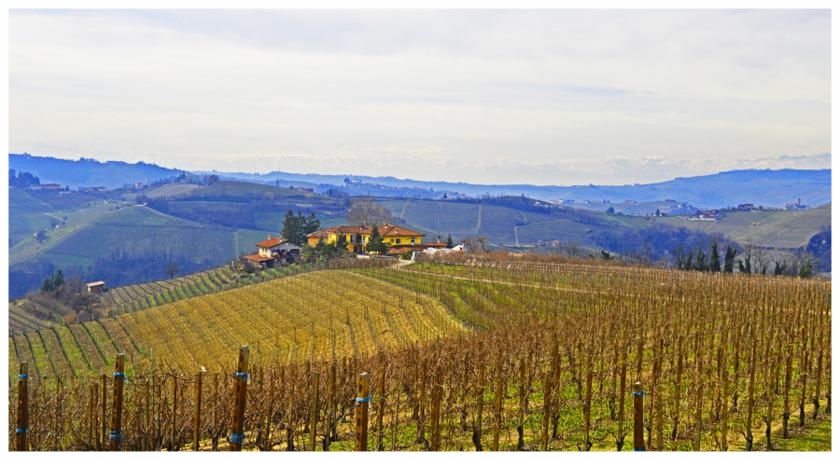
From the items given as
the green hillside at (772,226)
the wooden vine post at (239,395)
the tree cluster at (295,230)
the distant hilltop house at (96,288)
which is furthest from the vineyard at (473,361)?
the green hillside at (772,226)

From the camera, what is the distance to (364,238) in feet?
179

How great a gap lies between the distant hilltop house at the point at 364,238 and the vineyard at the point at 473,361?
12.8 metres

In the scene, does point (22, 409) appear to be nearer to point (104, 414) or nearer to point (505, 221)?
point (104, 414)

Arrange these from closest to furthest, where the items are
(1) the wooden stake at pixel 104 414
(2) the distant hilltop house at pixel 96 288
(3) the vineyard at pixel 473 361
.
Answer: (1) the wooden stake at pixel 104 414 < (3) the vineyard at pixel 473 361 < (2) the distant hilltop house at pixel 96 288

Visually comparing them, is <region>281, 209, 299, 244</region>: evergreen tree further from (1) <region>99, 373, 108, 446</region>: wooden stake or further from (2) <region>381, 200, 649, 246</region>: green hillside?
(2) <region>381, 200, 649, 246</region>: green hillside

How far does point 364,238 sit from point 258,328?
2404 centimetres

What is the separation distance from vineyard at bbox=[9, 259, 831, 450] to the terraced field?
13 centimetres

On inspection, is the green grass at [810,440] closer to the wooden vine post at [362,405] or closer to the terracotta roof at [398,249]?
the wooden vine post at [362,405]

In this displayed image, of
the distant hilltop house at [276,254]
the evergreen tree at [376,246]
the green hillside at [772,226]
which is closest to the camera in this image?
the evergreen tree at [376,246]

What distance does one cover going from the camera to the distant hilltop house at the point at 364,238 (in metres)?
51.4

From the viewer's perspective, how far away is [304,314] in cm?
3094

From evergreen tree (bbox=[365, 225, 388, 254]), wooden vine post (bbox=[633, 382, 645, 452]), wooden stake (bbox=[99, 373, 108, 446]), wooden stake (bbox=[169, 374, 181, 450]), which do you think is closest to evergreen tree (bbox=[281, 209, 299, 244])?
evergreen tree (bbox=[365, 225, 388, 254])

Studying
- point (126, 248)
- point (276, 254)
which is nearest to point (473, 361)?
point (276, 254)

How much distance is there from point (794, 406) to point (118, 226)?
94.5 metres
